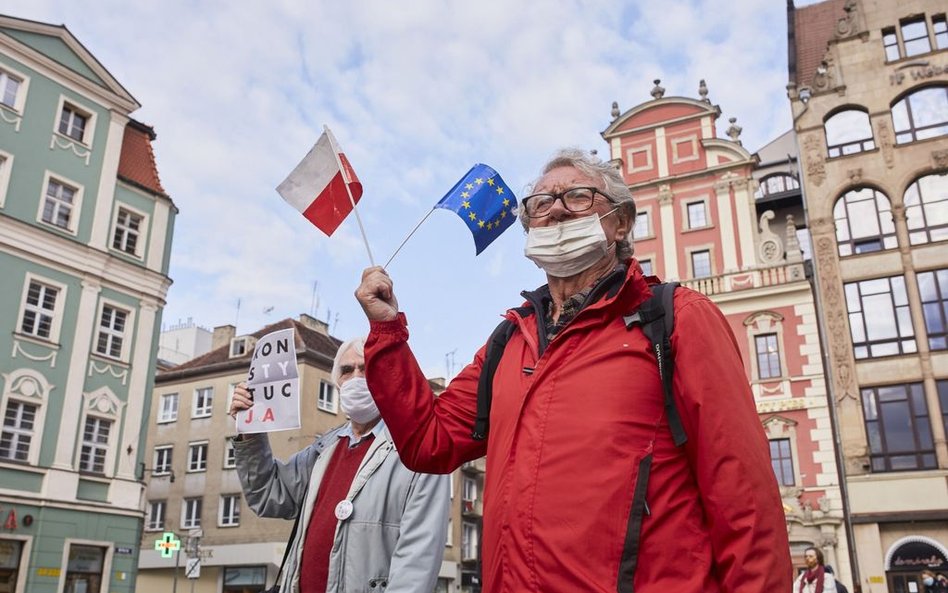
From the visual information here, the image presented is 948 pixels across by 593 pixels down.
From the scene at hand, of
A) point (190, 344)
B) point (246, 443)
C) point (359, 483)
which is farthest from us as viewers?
point (190, 344)

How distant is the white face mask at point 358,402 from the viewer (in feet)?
14.8

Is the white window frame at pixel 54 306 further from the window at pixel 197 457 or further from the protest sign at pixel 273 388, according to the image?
the protest sign at pixel 273 388

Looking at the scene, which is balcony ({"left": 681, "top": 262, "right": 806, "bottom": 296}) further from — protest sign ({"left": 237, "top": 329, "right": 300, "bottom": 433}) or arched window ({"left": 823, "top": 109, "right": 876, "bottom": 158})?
protest sign ({"left": 237, "top": 329, "right": 300, "bottom": 433})

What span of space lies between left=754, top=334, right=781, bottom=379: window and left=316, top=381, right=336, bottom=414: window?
20.1 meters

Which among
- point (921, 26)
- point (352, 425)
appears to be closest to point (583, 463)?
point (352, 425)

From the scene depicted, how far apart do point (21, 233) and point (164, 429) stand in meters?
20.0

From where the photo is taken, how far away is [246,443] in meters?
4.59

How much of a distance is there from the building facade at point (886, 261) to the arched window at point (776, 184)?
341 cm

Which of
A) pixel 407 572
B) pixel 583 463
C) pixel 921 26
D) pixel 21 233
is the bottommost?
pixel 407 572

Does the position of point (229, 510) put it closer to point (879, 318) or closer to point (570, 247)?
point (879, 318)

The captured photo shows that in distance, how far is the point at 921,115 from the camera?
25.5 metres

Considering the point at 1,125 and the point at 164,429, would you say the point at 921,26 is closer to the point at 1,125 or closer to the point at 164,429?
the point at 1,125

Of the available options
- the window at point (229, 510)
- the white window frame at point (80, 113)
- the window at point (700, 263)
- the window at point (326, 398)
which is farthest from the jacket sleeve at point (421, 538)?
the window at point (229, 510)

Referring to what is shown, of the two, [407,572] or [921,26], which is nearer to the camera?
[407,572]
